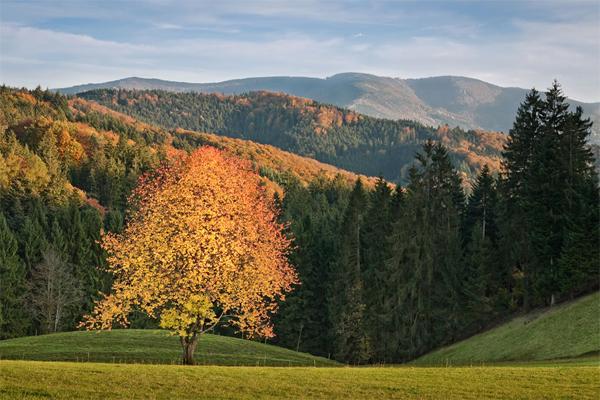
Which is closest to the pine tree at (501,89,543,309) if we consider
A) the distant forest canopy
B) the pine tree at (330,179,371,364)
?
the distant forest canopy

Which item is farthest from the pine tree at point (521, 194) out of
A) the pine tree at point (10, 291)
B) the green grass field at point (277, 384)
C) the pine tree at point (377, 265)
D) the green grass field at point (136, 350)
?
the pine tree at point (10, 291)

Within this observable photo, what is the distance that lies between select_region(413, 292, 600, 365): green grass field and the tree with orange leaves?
934 inches

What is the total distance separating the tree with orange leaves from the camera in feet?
121

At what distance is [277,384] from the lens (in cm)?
2791

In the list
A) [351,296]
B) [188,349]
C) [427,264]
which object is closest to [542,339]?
[427,264]

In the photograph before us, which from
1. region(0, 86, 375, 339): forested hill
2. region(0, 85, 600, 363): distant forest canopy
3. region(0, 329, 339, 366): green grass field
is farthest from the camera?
region(0, 86, 375, 339): forested hill

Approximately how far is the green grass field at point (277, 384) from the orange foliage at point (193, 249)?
582 cm

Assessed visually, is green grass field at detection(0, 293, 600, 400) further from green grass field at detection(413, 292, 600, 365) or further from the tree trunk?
the tree trunk

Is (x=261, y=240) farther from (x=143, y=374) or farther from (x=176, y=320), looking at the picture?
(x=143, y=374)

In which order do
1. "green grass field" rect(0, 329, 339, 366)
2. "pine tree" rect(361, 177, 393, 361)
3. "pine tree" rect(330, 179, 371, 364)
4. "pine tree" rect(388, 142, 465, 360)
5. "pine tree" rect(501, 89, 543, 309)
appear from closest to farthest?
"green grass field" rect(0, 329, 339, 366)
"pine tree" rect(501, 89, 543, 309)
"pine tree" rect(388, 142, 465, 360)
"pine tree" rect(361, 177, 393, 361)
"pine tree" rect(330, 179, 371, 364)

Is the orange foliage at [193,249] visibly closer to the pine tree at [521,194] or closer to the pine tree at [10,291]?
the pine tree at [521,194]

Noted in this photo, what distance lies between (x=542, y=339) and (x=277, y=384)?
34.6m

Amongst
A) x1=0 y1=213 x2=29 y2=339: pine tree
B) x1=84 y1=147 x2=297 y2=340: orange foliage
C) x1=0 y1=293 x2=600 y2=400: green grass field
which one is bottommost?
x1=0 y1=213 x2=29 y2=339: pine tree

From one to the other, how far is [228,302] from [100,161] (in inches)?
5751
